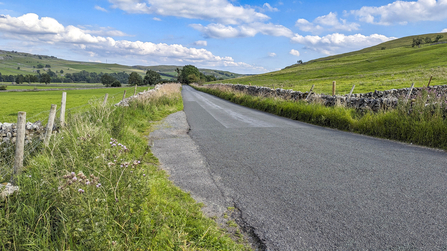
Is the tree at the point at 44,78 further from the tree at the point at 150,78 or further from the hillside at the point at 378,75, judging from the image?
the hillside at the point at 378,75

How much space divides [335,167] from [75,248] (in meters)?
4.89

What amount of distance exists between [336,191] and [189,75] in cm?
13361

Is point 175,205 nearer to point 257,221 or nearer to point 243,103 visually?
point 257,221

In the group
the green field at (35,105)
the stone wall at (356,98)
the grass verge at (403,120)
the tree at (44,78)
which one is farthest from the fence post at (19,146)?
the tree at (44,78)

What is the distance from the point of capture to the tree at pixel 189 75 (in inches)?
5256

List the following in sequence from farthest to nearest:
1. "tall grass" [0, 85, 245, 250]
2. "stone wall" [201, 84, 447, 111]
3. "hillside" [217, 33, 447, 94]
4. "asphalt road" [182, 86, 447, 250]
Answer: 1. "hillside" [217, 33, 447, 94]
2. "stone wall" [201, 84, 447, 111]
3. "asphalt road" [182, 86, 447, 250]
4. "tall grass" [0, 85, 245, 250]

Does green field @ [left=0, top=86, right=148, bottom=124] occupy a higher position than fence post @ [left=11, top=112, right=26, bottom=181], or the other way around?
fence post @ [left=11, top=112, right=26, bottom=181]

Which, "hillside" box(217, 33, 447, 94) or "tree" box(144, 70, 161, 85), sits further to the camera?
"tree" box(144, 70, 161, 85)

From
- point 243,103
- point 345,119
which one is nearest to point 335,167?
point 345,119

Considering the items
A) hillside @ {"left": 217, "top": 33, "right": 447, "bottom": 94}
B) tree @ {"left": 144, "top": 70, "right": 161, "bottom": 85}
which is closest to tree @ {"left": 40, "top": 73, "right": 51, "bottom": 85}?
tree @ {"left": 144, "top": 70, "right": 161, "bottom": 85}

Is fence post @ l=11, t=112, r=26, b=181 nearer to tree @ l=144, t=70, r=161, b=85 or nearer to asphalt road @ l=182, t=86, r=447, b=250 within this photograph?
asphalt road @ l=182, t=86, r=447, b=250

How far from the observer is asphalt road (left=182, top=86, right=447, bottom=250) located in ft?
10.4

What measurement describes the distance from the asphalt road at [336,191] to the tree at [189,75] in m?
129

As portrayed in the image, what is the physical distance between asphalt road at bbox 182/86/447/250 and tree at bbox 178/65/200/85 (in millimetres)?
128585
